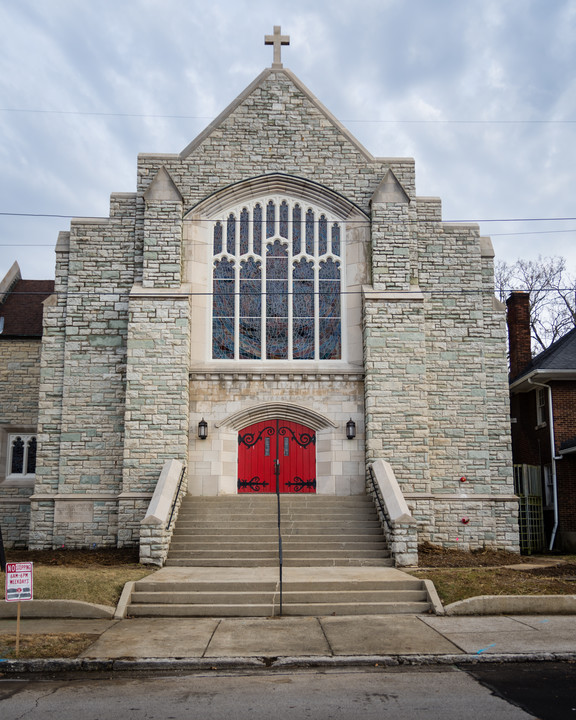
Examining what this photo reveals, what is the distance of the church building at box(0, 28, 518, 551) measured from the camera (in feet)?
55.4

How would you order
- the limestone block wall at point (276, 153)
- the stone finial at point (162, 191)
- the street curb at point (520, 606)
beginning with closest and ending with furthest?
1. the street curb at point (520, 606)
2. the stone finial at point (162, 191)
3. the limestone block wall at point (276, 153)

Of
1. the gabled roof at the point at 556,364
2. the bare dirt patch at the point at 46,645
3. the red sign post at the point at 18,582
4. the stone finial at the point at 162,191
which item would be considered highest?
the stone finial at the point at 162,191

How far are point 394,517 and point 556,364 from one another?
846 centimetres

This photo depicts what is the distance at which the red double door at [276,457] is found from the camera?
17.4 meters

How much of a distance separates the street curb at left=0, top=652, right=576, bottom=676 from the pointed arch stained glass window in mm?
10187

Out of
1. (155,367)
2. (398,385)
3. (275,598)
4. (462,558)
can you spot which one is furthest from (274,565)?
(155,367)

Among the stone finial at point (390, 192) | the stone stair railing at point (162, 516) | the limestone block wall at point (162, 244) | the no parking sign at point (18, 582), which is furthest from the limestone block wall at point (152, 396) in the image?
the no parking sign at point (18, 582)

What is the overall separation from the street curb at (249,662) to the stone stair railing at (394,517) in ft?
18.1

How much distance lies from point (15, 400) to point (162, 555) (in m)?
7.79

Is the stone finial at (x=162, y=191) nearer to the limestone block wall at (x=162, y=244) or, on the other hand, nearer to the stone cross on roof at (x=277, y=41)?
Answer: the limestone block wall at (x=162, y=244)

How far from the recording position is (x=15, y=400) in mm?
19469

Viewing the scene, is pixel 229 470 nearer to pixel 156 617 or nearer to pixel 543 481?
pixel 156 617

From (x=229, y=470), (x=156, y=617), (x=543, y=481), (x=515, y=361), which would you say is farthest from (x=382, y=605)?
(x=515, y=361)

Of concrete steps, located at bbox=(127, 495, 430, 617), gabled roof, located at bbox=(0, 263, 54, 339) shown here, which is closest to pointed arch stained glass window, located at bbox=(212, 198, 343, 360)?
concrete steps, located at bbox=(127, 495, 430, 617)
